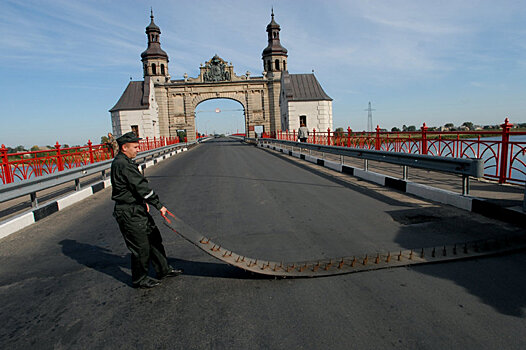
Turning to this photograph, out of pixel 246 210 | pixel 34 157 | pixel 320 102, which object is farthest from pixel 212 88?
pixel 246 210

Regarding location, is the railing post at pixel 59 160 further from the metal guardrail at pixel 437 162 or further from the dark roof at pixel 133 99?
the dark roof at pixel 133 99

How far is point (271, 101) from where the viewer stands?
191ft

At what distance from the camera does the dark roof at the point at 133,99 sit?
161ft

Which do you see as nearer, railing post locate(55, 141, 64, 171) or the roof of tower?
railing post locate(55, 141, 64, 171)

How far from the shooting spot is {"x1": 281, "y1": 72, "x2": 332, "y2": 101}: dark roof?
45750 mm

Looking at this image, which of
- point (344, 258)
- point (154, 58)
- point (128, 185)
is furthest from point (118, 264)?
point (154, 58)

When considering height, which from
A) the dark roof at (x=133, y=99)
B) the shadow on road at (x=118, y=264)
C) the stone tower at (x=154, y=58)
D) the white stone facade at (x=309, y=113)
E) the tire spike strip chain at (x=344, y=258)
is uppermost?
the stone tower at (x=154, y=58)

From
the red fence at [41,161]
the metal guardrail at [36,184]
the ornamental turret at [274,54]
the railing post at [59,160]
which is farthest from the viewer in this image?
the ornamental turret at [274,54]

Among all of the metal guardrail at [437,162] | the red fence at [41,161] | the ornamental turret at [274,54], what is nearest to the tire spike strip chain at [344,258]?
the metal guardrail at [437,162]

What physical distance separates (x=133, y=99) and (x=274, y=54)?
23.0 m

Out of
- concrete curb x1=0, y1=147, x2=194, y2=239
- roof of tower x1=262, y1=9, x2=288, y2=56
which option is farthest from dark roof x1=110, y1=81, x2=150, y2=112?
concrete curb x1=0, y1=147, x2=194, y2=239

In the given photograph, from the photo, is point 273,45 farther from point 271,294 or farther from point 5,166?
point 271,294

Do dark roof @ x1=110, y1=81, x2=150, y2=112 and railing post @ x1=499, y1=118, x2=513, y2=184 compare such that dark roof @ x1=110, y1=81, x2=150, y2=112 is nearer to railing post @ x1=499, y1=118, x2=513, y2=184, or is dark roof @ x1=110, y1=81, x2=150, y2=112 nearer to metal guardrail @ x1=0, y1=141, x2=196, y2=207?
metal guardrail @ x1=0, y1=141, x2=196, y2=207

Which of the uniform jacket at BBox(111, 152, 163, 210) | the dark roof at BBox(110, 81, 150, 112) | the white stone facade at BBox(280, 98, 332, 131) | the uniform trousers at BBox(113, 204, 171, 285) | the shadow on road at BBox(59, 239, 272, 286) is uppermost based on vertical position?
the dark roof at BBox(110, 81, 150, 112)
